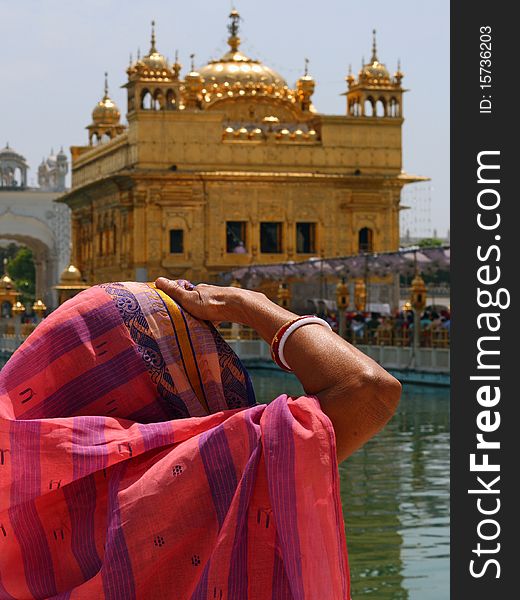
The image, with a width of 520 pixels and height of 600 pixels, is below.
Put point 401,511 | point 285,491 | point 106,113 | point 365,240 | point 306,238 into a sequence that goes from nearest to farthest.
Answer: point 285,491 < point 401,511 < point 306,238 < point 365,240 < point 106,113

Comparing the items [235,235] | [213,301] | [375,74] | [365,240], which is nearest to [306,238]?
[365,240]

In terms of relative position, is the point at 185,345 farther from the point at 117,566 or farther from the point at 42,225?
the point at 42,225

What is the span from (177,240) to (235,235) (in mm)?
1574

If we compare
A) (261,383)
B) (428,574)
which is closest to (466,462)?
(428,574)

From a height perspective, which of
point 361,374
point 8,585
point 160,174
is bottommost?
point 8,585

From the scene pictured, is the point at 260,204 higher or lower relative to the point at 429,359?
higher

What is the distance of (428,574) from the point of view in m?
7.34

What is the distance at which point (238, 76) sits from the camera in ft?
128

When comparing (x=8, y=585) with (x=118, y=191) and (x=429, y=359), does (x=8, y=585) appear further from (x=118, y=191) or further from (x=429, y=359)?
(x=118, y=191)

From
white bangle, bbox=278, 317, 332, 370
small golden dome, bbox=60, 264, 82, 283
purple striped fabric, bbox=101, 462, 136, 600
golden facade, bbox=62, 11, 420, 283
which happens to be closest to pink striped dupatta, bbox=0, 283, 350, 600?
purple striped fabric, bbox=101, 462, 136, 600

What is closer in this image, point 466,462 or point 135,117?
point 466,462

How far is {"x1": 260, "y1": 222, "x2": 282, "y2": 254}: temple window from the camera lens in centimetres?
3756

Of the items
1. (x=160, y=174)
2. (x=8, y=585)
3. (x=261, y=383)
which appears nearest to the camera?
(x=8, y=585)

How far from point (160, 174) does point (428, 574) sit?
29.6 m
